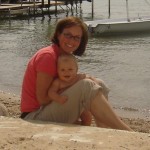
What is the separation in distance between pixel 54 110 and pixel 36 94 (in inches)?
9.6

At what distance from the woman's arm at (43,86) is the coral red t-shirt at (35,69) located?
0.05 metres

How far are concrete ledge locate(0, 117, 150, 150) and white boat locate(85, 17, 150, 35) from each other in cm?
1987

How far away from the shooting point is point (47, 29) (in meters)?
29.3

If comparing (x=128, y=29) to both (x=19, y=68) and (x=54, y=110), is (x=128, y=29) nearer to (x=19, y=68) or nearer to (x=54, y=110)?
(x=19, y=68)

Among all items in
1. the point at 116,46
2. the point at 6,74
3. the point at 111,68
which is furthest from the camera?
the point at 116,46

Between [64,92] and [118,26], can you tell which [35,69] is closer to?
[64,92]

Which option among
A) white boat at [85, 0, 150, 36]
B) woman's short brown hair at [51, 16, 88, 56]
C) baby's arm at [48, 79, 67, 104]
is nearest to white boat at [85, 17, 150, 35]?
white boat at [85, 0, 150, 36]

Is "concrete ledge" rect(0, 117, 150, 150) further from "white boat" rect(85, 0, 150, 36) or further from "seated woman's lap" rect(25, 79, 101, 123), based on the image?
"white boat" rect(85, 0, 150, 36)

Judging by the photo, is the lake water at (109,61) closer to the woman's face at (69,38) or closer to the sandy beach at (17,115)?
the sandy beach at (17,115)

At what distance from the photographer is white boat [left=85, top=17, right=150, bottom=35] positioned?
78.4 feet

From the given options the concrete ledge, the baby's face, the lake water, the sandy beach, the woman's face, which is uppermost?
the woman's face

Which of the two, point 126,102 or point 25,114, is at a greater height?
point 25,114

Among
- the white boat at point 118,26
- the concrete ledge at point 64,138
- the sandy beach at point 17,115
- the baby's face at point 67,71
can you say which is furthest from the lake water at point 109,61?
the concrete ledge at point 64,138

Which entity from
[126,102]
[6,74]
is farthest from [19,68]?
[126,102]
